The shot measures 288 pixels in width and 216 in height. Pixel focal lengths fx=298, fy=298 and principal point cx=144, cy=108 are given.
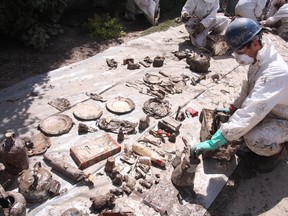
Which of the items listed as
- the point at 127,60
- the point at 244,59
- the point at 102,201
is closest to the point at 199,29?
the point at 127,60

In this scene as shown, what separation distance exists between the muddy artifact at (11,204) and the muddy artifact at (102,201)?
2.66 feet

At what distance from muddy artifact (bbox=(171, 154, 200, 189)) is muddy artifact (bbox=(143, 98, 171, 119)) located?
57.0 inches

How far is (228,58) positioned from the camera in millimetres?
7527

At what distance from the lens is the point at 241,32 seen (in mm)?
3682

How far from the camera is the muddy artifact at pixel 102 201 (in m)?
3.56

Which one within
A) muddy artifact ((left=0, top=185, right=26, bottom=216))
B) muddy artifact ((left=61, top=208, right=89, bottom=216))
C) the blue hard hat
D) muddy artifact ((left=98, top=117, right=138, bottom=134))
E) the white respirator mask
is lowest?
muddy artifact ((left=98, top=117, right=138, bottom=134))

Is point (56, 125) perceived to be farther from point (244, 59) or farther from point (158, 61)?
point (244, 59)

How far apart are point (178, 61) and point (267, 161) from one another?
3.54 meters

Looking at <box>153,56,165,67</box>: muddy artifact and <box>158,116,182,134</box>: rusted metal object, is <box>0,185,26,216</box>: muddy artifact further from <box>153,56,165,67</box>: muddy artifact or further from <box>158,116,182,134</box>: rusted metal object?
<box>153,56,165,67</box>: muddy artifact

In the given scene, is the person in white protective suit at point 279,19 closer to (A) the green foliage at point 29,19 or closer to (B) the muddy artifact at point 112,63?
(B) the muddy artifact at point 112,63

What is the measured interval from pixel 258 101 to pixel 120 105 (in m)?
2.50

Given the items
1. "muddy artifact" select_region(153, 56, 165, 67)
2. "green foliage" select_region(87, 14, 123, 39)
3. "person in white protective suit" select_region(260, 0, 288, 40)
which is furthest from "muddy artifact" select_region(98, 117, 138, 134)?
"person in white protective suit" select_region(260, 0, 288, 40)

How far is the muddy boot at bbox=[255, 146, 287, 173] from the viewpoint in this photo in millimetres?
4258

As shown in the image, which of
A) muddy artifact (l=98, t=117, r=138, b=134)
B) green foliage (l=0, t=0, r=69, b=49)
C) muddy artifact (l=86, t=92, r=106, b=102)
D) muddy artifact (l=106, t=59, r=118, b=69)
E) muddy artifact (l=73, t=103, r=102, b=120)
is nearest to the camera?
muddy artifact (l=98, t=117, r=138, b=134)
